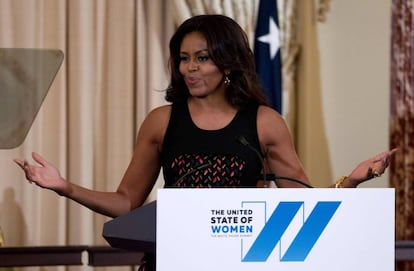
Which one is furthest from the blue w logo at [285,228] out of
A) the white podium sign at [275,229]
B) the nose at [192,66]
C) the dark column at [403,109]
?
the dark column at [403,109]

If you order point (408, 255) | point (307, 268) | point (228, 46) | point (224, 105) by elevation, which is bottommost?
point (408, 255)

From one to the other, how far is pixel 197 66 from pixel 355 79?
238 centimetres

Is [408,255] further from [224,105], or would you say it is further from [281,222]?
[281,222]

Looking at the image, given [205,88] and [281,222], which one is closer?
[281,222]

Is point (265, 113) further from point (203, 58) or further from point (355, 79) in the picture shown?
point (355, 79)

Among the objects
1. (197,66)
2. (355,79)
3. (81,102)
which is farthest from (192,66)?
(355,79)

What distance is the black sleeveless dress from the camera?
92.4 inches

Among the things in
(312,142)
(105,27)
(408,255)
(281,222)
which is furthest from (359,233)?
(312,142)

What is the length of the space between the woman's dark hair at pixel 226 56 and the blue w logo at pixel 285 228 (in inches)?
32.5

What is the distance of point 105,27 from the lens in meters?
4.00

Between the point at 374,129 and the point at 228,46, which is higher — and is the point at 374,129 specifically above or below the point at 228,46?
below

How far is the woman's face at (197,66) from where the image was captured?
95.7 inches

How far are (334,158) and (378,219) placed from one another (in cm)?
296

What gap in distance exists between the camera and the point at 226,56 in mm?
2465
